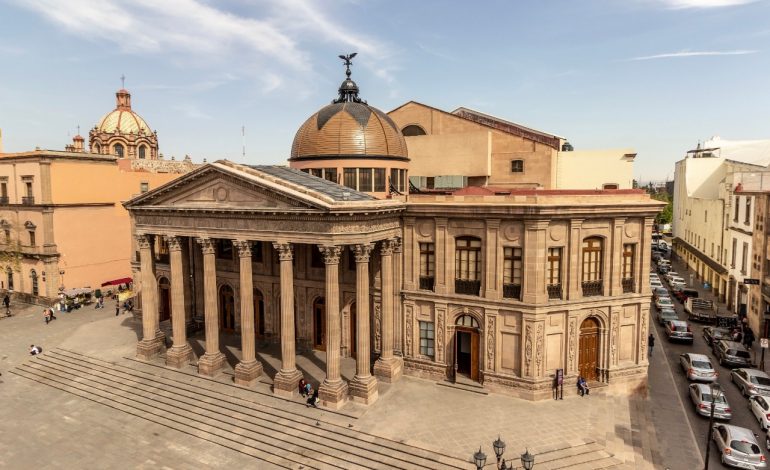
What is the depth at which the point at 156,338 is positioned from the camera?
32.1 meters

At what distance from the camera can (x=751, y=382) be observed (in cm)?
2714

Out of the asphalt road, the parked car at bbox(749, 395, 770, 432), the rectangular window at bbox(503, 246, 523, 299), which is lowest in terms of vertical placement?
the asphalt road

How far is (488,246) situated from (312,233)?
9429 millimetres

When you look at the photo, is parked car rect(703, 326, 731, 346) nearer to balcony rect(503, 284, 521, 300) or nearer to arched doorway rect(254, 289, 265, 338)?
balcony rect(503, 284, 521, 300)

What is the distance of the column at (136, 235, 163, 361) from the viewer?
3117 centimetres

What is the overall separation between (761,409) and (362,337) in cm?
2035

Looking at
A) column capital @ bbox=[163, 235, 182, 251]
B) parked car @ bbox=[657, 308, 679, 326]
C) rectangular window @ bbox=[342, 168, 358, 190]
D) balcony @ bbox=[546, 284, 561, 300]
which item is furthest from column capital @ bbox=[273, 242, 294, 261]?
parked car @ bbox=[657, 308, 679, 326]

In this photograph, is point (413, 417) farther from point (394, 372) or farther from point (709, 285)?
point (709, 285)

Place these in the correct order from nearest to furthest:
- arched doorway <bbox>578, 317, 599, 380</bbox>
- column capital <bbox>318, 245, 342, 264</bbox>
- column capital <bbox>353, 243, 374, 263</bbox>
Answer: column capital <bbox>318, 245, 342, 264</bbox> → column capital <bbox>353, 243, 374, 263</bbox> → arched doorway <bbox>578, 317, 599, 380</bbox>

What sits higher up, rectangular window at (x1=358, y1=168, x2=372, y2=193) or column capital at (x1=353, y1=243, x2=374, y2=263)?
rectangular window at (x1=358, y1=168, x2=372, y2=193)

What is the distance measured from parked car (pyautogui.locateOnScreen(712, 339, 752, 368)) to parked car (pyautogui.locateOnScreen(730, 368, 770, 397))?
3.18 metres

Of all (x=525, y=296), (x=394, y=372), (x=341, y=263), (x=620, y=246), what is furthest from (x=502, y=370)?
(x=341, y=263)

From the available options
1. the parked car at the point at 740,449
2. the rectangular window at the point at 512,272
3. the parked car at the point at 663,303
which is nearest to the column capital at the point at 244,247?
the rectangular window at the point at 512,272

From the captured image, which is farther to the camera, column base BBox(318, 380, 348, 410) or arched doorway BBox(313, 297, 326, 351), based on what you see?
arched doorway BBox(313, 297, 326, 351)
